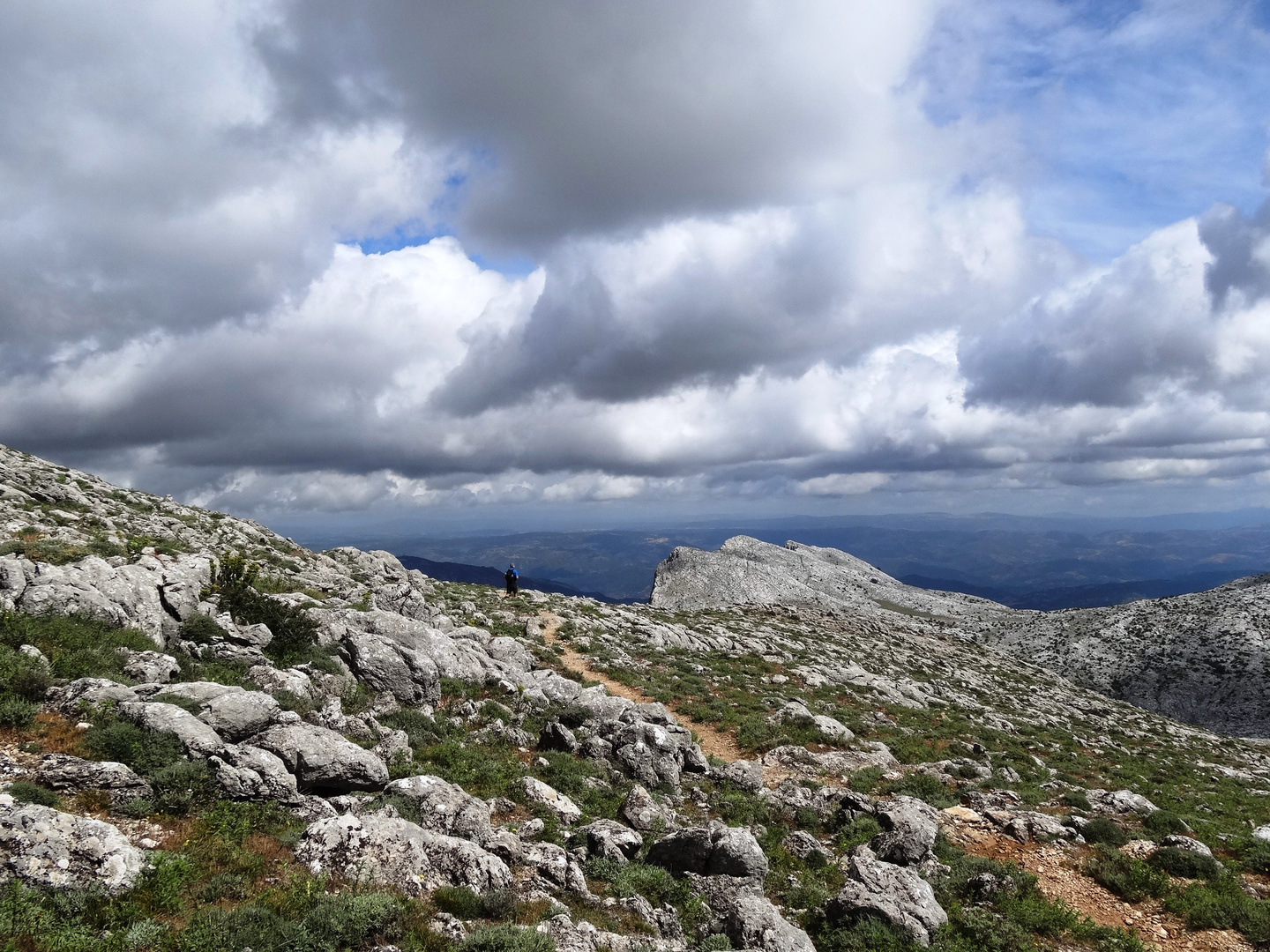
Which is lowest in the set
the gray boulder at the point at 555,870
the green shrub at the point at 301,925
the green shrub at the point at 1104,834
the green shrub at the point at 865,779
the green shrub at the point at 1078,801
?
the green shrub at the point at 1078,801

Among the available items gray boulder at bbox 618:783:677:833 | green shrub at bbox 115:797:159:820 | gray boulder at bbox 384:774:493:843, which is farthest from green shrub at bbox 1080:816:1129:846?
green shrub at bbox 115:797:159:820

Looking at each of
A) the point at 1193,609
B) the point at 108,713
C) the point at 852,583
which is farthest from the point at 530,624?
the point at 1193,609

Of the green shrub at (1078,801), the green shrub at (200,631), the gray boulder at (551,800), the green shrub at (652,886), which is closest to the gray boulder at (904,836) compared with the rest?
the green shrub at (652,886)

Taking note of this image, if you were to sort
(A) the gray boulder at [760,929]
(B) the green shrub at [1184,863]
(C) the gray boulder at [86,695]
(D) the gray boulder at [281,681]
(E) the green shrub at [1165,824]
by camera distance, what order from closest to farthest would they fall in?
(A) the gray boulder at [760,929] < (C) the gray boulder at [86,695] < (B) the green shrub at [1184,863] < (D) the gray boulder at [281,681] < (E) the green shrub at [1165,824]

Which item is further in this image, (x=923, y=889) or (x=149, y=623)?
(x=149, y=623)

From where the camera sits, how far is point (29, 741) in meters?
11.1

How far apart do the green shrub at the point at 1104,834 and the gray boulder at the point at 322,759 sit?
2074cm

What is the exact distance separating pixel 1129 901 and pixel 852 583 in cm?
10718

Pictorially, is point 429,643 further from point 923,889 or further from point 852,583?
point 852,583

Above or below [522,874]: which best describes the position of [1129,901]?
below

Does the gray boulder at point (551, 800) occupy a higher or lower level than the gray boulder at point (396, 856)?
lower

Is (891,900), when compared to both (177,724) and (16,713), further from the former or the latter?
(16,713)

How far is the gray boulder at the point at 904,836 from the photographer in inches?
592

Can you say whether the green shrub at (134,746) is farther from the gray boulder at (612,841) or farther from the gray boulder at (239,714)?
the gray boulder at (612,841)
